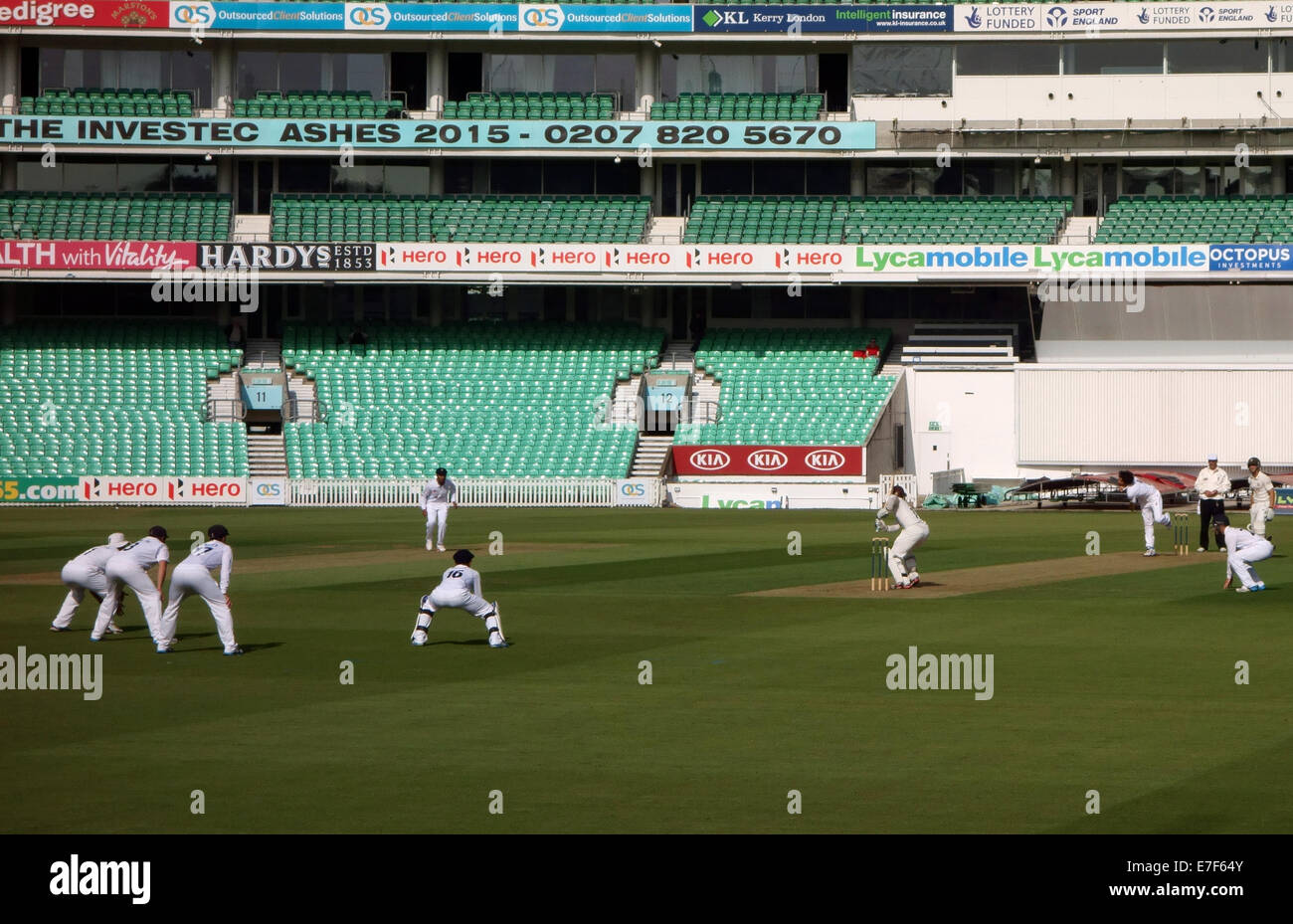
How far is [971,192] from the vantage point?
2408 inches

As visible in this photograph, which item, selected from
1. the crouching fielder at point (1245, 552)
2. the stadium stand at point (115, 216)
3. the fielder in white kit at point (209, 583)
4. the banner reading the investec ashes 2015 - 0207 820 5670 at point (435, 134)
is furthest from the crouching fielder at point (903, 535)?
the stadium stand at point (115, 216)

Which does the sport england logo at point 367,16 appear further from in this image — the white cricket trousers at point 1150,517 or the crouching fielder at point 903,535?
the crouching fielder at point 903,535

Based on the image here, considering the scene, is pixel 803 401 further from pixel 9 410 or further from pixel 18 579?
pixel 18 579

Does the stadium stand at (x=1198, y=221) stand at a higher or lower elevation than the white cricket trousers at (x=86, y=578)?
higher

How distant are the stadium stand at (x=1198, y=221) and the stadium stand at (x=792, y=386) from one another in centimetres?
919

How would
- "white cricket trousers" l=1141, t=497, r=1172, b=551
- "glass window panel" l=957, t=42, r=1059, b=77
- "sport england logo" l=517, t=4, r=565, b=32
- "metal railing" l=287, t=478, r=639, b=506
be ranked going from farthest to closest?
"sport england logo" l=517, t=4, r=565, b=32 → "glass window panel" l=957, t=42, r=1059, b=77 → "metal railing" l=287, t=478, r=639, b=506 → "white cricket trousers" l=1141, t=497, r=1172, b=551

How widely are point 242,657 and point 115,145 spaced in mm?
46463

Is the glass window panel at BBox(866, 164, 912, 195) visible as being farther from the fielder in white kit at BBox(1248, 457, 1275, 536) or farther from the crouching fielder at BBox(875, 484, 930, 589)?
the crouching fielder at BBox(875, 484, 930, 589)

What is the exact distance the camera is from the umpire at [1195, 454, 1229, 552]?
3017 centimetres

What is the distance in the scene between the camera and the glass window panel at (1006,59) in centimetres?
5894

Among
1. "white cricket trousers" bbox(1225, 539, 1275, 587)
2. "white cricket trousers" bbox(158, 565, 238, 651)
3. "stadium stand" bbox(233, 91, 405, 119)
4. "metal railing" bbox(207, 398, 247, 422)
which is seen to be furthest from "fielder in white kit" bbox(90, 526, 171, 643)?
"stadium stand" bbox(233, 91, 405, 119)

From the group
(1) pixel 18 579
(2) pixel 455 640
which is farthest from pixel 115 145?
(2) pixel 455 640

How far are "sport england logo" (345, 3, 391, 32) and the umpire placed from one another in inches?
1529

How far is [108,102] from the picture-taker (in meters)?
60.1
